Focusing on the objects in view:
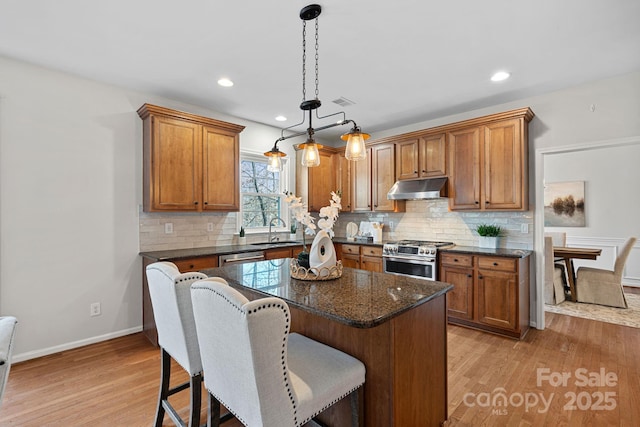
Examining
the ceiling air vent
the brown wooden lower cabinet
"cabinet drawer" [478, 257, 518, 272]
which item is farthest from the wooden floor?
the ceiling air vent

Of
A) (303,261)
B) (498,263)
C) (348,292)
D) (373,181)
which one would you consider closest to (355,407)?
(348,292)

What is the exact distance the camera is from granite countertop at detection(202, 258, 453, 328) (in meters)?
1.34

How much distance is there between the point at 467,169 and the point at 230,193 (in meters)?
2.97

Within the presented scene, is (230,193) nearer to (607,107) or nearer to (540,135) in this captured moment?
(540,135)

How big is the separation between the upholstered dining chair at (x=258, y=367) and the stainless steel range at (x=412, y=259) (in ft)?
8.56

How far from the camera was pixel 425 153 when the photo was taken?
429 centimetres

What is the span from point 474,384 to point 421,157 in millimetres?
2818

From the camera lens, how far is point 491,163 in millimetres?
3713

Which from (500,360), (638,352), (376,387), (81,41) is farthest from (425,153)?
(81,41)

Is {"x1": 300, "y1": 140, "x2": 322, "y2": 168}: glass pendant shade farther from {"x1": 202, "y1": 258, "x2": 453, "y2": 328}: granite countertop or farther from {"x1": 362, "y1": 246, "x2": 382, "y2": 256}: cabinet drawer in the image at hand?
{"x1": 362, "y1": 246, "x2": 382, "y2": 256}: cabinet drawer

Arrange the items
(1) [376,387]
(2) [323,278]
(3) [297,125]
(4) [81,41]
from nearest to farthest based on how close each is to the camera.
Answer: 1. (1) [376,387]
2. (2) [323,278]
3. (4) [81,41]
4. (3) [297,125]

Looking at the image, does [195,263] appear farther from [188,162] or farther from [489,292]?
[489,292]

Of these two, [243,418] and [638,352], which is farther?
[638,352]

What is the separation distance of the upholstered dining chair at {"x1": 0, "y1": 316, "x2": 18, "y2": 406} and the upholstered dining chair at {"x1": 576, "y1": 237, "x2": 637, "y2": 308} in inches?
237
